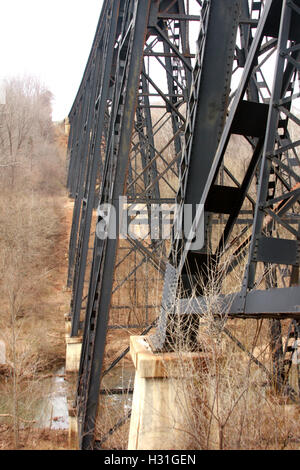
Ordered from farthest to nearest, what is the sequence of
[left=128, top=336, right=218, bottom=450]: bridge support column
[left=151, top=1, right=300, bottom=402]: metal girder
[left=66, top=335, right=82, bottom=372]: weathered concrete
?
[left=66, top=335, right=82, bottom=372]: weathered concrete
[left=128, top=336, right=218, bottom=450]: bridge support column
[left=151, top=1, right=300, bottom=402]: metal girder

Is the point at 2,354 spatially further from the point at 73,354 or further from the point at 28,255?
the point at 28,255

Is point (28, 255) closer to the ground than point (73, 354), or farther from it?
farther from it

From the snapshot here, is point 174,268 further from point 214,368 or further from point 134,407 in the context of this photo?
point 134,407

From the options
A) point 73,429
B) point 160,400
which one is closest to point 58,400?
point 73,429

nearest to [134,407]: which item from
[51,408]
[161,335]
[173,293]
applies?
[161,335]

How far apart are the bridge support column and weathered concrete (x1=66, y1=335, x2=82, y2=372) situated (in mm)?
7630

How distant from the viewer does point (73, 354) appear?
36.7 ft

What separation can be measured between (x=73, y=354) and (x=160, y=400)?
805cm

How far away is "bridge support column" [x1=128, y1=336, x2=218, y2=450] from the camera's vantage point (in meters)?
3.29

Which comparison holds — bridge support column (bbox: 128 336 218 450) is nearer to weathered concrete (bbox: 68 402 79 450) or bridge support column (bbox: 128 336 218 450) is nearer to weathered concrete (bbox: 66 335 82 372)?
weathered concrete (bbox: 68 402 79 450)

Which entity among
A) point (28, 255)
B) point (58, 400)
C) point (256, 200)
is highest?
point (256, 200)

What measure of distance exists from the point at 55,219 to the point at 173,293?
2371 centimetres

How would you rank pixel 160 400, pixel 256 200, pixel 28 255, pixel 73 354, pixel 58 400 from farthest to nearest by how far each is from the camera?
pixel 28 255, pixel 58 400, pixel 73 354, pixel 160 400, pixel 256 200

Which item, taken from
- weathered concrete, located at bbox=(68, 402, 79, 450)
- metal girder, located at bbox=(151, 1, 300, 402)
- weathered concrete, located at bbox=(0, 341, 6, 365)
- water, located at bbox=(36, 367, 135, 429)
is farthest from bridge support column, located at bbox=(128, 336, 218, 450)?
weathered concrete, located at bbox=(0, 341, 6, 365)
